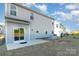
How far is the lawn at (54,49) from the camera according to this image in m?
4.52

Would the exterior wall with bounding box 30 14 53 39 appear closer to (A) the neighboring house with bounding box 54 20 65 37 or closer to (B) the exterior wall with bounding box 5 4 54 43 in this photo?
(B) the exterior wall with bounding box 5 4 54 43

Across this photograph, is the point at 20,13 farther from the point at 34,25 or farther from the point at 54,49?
the point at 54,49

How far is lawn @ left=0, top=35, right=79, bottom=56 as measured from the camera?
4.52 meters

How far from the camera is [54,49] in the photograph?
4.57m

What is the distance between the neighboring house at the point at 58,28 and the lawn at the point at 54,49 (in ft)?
0.57

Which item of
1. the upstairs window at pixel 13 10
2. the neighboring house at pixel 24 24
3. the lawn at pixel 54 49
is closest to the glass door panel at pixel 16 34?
the neighboring house at pixel 24 24

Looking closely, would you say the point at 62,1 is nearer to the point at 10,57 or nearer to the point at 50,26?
the point at 50,26

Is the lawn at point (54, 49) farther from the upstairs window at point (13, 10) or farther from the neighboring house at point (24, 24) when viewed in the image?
the upstairs window at point (13, 10)

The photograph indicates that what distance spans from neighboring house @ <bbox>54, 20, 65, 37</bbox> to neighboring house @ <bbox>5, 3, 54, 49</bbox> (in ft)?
0.31

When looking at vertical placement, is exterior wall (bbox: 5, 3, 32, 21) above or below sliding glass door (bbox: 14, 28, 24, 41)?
above

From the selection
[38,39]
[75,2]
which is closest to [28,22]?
[38,39]

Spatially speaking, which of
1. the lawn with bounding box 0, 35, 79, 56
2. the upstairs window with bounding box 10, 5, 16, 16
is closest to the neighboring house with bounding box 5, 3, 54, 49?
the upstairs window with bounding box 10, 5, 16, 16

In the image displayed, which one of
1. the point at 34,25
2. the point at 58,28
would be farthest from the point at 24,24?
the point at 58,28

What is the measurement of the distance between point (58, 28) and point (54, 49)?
553 millimetres
